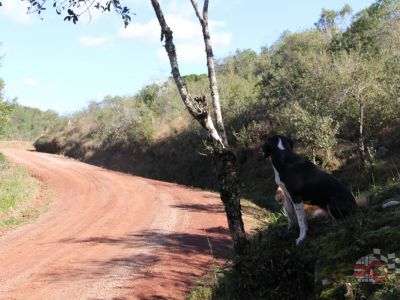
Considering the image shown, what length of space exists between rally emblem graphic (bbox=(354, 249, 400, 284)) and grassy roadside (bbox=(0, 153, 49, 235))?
13.1 m

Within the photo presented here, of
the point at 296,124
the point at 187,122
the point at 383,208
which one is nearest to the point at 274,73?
the point at 296,124

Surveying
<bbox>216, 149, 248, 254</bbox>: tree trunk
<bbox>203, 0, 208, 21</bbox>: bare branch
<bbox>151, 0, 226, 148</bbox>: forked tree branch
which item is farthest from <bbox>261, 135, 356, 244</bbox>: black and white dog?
<bbox>203, 0, 208, 21</bbox>: bare branch

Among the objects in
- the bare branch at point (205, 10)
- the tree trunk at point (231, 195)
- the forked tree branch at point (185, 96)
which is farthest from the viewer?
the bare branch at point (205, 10)

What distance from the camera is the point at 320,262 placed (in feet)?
15.2

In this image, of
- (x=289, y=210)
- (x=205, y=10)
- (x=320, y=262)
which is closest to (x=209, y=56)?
(x=205, y=10)

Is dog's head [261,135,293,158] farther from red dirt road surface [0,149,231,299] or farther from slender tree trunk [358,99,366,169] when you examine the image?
slender tree trunk [358,99,366,169]

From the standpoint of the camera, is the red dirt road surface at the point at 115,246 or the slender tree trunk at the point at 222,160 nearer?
the slender tree trunk at the point at 222,160

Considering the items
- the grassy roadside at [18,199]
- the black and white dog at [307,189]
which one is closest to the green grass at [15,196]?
the grassy roadside at [18,199]

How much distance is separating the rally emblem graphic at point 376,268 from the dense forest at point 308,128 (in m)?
0.14

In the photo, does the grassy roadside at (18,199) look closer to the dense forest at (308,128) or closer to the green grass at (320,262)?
the dense forest at (308,128)

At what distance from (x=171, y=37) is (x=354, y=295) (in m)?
5.09

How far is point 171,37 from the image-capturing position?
24.5ft

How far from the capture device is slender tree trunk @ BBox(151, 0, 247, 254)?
7004 mm

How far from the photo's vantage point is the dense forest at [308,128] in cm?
507
